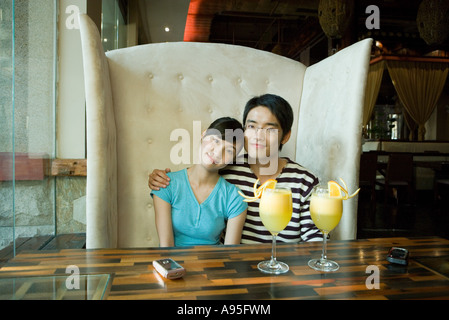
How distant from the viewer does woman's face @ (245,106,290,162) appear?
5.41 ft

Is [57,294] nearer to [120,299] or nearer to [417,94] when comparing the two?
[120,299]

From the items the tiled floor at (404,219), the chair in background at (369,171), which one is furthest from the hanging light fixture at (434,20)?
the tiled floor at (404,219)

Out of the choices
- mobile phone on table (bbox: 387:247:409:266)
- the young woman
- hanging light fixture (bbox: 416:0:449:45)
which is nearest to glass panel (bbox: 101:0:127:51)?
the young woman

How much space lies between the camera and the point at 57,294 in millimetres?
759

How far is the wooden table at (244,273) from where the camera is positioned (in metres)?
0.78

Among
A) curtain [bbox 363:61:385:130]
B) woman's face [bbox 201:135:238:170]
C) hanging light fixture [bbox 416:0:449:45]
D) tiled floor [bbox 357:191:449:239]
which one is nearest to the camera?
woman's face [bbox 201:135:238:170]

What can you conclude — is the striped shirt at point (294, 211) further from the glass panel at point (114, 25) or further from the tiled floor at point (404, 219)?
the glass panel at point (114, 25)

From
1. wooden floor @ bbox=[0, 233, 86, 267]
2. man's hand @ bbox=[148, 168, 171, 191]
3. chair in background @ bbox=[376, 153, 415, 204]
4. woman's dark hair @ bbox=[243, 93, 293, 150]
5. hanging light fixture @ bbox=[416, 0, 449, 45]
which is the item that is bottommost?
wooden floor @ bbox=[0, 233, 86, 267]

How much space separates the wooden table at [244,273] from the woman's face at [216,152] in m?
0.48

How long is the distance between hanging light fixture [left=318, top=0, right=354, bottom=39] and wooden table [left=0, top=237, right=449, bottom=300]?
310 centimetres

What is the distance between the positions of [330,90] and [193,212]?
3.39 ft

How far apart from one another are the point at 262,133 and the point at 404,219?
396 centimetres

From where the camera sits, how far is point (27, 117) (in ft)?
6.50

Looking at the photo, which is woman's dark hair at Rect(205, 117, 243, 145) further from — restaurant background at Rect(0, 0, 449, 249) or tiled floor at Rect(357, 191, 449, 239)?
tiled floor at Rect(357, 191, 449, 239)
